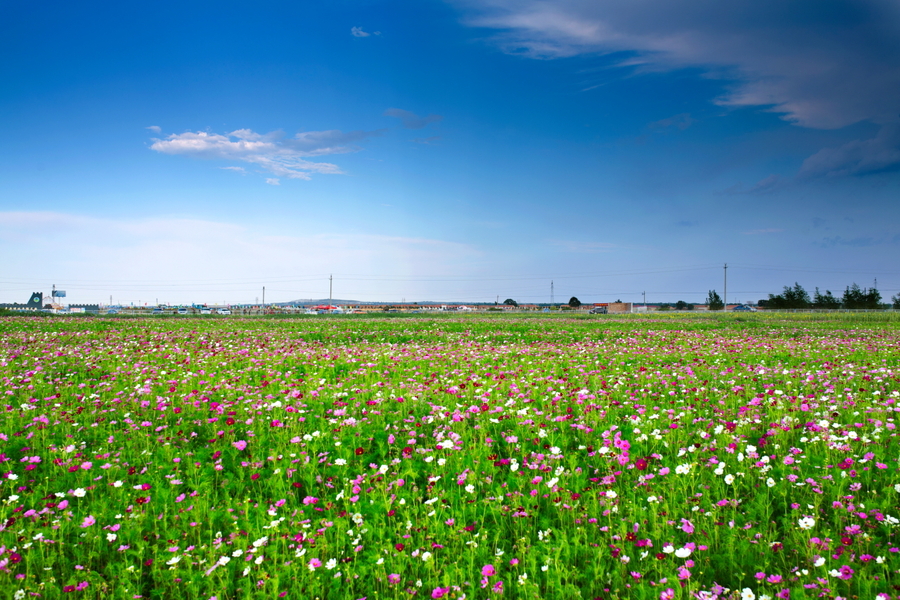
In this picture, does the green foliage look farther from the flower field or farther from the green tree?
the flower field

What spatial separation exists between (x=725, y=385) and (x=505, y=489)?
6.01 metres

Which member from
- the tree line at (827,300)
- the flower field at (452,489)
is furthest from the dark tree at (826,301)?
the flower field at (452,489)

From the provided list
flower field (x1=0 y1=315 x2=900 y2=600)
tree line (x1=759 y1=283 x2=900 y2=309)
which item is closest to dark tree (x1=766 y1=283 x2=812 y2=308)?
tree line (x1=759 y1=283 x2=900 y2=309)

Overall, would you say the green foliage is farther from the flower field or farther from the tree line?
the flower field

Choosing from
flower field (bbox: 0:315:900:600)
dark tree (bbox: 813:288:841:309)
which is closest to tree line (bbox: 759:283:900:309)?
dark tree (bbox: 813:288:841:309)

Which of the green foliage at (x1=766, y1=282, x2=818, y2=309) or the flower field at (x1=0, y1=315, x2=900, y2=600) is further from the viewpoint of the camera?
the green foliage at (x1=766, y1=282, x2=818, y2=309)

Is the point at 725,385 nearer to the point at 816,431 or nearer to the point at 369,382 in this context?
the point at 816,431

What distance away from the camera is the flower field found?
133 inches

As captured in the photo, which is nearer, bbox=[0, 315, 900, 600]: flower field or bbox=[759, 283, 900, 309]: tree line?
bbox=[0, 315, 900, 600]: flower field

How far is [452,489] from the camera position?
4.58m

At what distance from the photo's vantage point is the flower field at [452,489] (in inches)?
133

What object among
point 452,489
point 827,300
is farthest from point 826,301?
point 452,489

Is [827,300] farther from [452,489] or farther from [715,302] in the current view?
[452,489]

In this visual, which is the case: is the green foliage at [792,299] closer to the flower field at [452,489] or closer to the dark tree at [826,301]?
the dark tree at [826,301]
